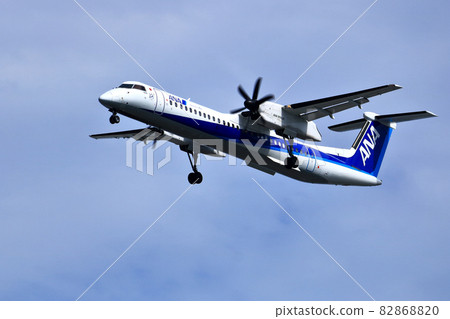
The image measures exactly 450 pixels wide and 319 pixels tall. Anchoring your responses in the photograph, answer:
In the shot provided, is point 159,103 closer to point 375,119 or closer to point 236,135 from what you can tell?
point 236,135

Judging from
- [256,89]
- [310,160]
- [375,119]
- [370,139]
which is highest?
[256,89]

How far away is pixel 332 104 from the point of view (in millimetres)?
28469

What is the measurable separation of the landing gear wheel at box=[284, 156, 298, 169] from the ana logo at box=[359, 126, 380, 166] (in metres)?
4.88

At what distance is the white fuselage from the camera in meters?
26.1

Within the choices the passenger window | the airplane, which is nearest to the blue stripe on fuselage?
the airplane

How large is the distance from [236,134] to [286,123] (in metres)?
2.35

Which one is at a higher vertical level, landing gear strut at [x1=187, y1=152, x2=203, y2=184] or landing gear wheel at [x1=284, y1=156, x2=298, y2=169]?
landing gear wheel at [x1=284, y1=156, x2=298, y2=169]

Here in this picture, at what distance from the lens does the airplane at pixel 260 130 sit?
86.6 feet

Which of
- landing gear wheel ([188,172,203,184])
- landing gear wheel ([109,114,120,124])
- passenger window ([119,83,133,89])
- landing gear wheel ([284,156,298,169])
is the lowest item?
landing gear wheel ([188,172,203,184])

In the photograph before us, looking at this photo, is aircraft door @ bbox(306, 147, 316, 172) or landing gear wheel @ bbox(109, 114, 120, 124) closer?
landing gear wheel @ bbox(109, 114, 120, 124)

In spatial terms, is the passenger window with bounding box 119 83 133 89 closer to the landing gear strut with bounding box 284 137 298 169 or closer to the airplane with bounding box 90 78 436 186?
the airplane with bounding box 90 78 436 186

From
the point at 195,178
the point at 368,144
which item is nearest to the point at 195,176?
the point at 195,178

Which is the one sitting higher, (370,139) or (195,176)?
(370,139)
